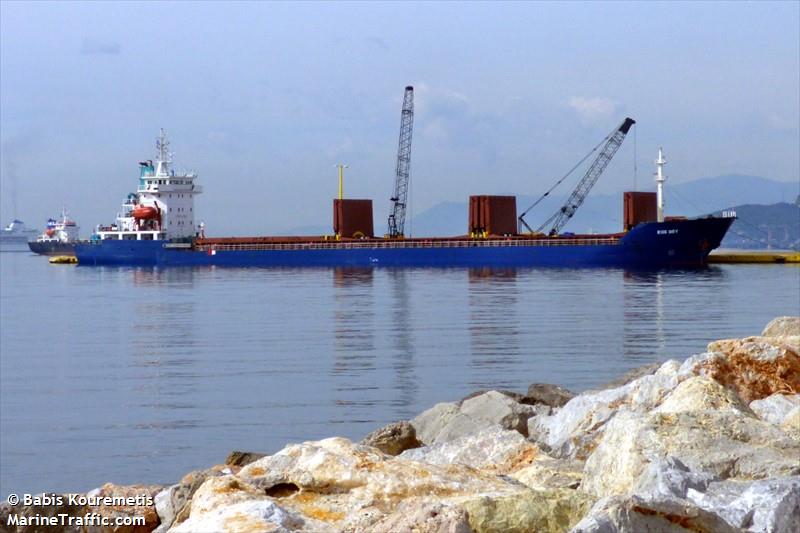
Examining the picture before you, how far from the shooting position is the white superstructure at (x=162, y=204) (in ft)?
178

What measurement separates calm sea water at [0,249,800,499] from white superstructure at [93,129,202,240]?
1947 centimetres

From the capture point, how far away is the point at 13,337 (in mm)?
21062

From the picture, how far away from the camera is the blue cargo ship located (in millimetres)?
43562

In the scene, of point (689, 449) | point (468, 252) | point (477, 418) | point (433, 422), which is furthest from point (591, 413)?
point (468, 252)

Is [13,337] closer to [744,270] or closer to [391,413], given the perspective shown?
[391,413]

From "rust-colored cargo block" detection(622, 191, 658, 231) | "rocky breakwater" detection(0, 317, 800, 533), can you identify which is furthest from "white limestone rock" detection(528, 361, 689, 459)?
"rust-colored cargo block" detection(622, 191, 658, 231)

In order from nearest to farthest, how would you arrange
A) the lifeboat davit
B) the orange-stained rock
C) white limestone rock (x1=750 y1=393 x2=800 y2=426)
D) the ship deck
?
white limestone rock (x1=750 y1=393 x2=800 y2=426) → the orange-stained rock → the ship deck → the lifeboat davit

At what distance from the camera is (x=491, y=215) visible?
52.2 m

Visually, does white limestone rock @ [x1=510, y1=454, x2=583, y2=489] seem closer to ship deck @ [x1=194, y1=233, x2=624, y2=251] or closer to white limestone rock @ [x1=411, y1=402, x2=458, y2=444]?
white limestone rock @ [x1=411, y1=402, x2=458, y2=444]

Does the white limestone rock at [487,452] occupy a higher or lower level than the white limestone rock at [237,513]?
lower

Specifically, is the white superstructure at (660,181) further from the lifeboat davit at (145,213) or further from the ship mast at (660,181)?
the lifeboat davit at (145,213)

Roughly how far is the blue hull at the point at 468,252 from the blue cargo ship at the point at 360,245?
4 centimetres

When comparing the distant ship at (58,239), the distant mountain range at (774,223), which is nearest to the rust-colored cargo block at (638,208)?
the distant ship at (58,239)

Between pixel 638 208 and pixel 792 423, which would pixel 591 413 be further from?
pixel 638 208
